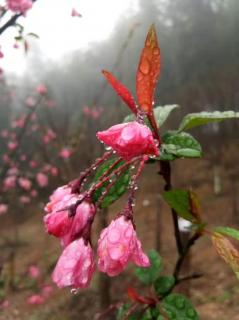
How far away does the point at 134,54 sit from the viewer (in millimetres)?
13367

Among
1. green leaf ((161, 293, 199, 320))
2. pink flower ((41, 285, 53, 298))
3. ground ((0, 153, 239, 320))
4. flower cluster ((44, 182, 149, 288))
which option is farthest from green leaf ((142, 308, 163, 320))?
pink flower ((41, 285, 53, 298))

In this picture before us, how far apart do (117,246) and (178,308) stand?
0.33 m

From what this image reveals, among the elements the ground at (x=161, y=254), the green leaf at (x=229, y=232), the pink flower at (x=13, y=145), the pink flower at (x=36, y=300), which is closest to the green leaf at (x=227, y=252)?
the green leaf at (x=229, y=232)

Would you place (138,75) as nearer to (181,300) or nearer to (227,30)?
(181,300)

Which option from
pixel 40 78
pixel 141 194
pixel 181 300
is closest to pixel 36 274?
pixel 141 194

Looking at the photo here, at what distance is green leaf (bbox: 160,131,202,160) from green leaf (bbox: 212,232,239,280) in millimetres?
122

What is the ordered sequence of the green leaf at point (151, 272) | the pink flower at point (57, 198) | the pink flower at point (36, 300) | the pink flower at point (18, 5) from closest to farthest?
the pink flower at point (57, 198), the green leaf at point (151, 272), the pink flower at point (18, 5), the pink flower at point (36, 300)

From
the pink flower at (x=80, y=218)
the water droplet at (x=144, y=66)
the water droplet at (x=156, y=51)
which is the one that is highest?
the water droplet at (x=156, y=51)

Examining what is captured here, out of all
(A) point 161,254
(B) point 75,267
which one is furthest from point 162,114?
(A) point 161,254

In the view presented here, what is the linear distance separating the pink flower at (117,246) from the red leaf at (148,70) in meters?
0.14

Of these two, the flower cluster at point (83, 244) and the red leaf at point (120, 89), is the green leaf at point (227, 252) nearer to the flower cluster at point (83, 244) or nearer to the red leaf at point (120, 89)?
the flower cluster at point (83, 244)

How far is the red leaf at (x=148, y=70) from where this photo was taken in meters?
0.49

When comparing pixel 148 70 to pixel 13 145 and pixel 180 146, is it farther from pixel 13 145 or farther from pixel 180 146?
pixel 13 145

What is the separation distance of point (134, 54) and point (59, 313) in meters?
9.62
